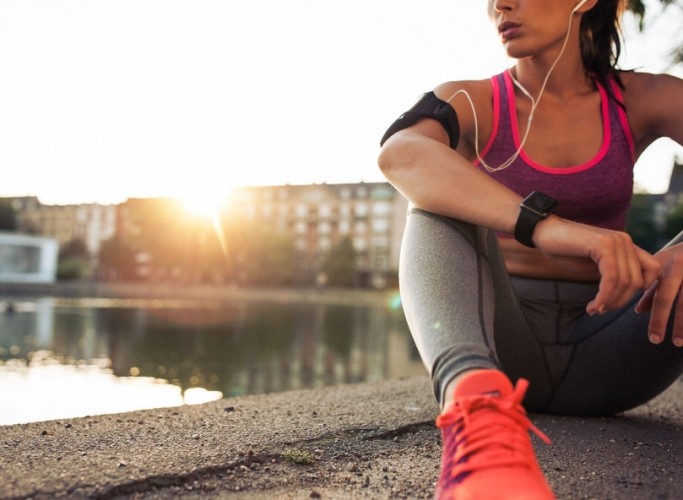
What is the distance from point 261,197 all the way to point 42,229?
32.1 meters

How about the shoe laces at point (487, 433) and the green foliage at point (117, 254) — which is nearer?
the shoe laces at point (487, 433)

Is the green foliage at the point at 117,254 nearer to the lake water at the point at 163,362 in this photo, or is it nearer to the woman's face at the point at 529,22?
the lake water at the point at 163,362

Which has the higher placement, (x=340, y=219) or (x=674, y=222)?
(x=674, y=222)

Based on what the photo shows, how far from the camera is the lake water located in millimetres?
6109

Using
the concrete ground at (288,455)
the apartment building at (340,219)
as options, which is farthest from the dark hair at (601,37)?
the apartment building at (340,219)

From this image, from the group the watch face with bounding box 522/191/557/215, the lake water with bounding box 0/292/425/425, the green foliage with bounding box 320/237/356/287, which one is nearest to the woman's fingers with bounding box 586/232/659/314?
the watch face with bounding box 522/191/557/215

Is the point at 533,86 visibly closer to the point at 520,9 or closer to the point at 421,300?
the point at 520,9

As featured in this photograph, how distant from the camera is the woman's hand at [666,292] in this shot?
1.15 m

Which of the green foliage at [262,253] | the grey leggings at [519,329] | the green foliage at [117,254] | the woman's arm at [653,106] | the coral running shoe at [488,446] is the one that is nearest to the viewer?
the coral running shoe at [488,446]

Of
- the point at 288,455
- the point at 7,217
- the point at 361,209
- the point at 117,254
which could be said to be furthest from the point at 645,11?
the point at 7,217

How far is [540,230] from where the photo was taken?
44.3 inches

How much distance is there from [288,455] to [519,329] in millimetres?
566

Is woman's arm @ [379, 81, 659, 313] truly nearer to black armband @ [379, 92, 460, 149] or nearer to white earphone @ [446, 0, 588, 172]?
black armband @ [379, 92, 460, 149]

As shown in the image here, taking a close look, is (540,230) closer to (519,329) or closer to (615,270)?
(615,270)
